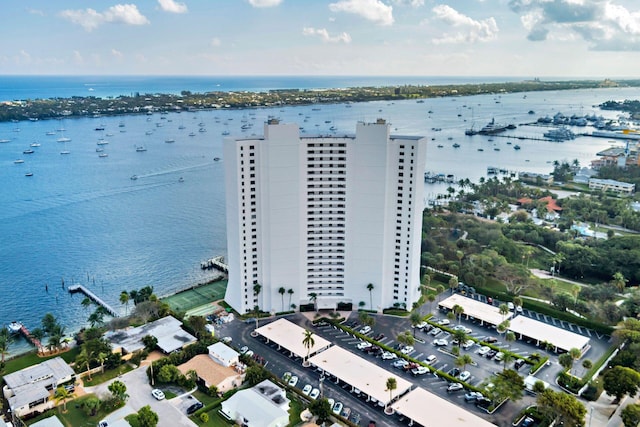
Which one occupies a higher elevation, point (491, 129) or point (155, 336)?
point (491, 129)

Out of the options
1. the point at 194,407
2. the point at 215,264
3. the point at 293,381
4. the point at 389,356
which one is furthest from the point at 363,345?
the point at 215,264

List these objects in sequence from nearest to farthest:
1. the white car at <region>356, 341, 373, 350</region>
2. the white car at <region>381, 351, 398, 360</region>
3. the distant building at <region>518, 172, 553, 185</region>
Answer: the white car at <region>381, 351, 398, 360</region>
the white car at <region>356, 341, 373, 350</region>
the distant building at <region>518, 172, 553, 185</region>

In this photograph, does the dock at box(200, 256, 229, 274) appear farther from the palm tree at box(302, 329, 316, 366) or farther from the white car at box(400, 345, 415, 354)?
the white car at box(400, 345, 415, 354)

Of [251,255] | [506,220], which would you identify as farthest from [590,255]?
[251,255]

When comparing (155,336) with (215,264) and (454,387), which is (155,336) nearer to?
(215,264)

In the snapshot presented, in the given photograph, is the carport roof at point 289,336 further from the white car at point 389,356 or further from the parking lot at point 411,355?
the white car at point 389,356

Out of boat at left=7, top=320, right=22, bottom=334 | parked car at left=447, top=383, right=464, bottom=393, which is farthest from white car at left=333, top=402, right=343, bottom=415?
boat at left=7, top=320, right=22, bottom=334
